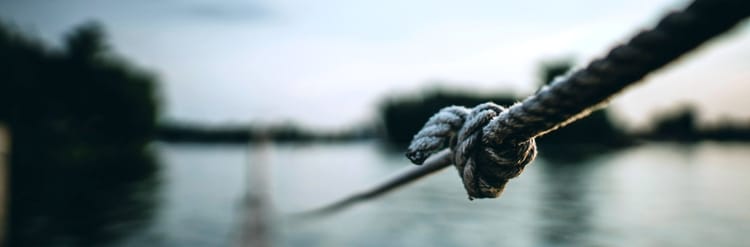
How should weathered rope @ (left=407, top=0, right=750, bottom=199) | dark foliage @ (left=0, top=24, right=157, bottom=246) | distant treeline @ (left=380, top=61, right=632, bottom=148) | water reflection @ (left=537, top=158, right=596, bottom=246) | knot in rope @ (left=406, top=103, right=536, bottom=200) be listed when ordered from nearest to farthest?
weathered rope @ (left=407, top=0, right=750, bottom=199) < knot in rope @ (left=406, top=103, right=536, bottom=200) < water reflection @ (left=537, top=158, right=596, bottom=246) < dark foliage @ (left=0, top=24, right=157, bottom=246) < distant treeline @ (left=380, top=61, right=632, bottom=148)

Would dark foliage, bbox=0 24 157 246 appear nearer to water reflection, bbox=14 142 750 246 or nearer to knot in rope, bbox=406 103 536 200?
water reflection, bbox=14 142 750 246

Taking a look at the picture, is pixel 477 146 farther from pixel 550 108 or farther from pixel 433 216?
pixel 433 216

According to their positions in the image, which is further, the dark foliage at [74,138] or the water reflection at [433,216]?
the dark foliage at [74,138]

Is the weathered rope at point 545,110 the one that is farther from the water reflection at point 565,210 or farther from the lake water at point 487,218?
the water reflection at point 565,210

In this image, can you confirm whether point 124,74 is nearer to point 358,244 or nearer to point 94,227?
point 94,227

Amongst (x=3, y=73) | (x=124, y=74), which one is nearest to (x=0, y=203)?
(x=3, y=73)

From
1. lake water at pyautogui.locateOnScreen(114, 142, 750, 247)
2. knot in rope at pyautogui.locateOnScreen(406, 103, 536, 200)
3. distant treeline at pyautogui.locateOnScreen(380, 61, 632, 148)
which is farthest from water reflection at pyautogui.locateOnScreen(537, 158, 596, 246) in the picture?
knot in rope at pyautogui.locateOnScreen(406, 103, 536, 200)

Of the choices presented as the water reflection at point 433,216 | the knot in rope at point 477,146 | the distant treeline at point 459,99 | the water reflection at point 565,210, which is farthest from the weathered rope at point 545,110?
the distant treeline at point 459,99

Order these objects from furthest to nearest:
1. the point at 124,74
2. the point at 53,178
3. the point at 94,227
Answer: the point at 124,74 < the point at 53,178 < the point at 94,227
